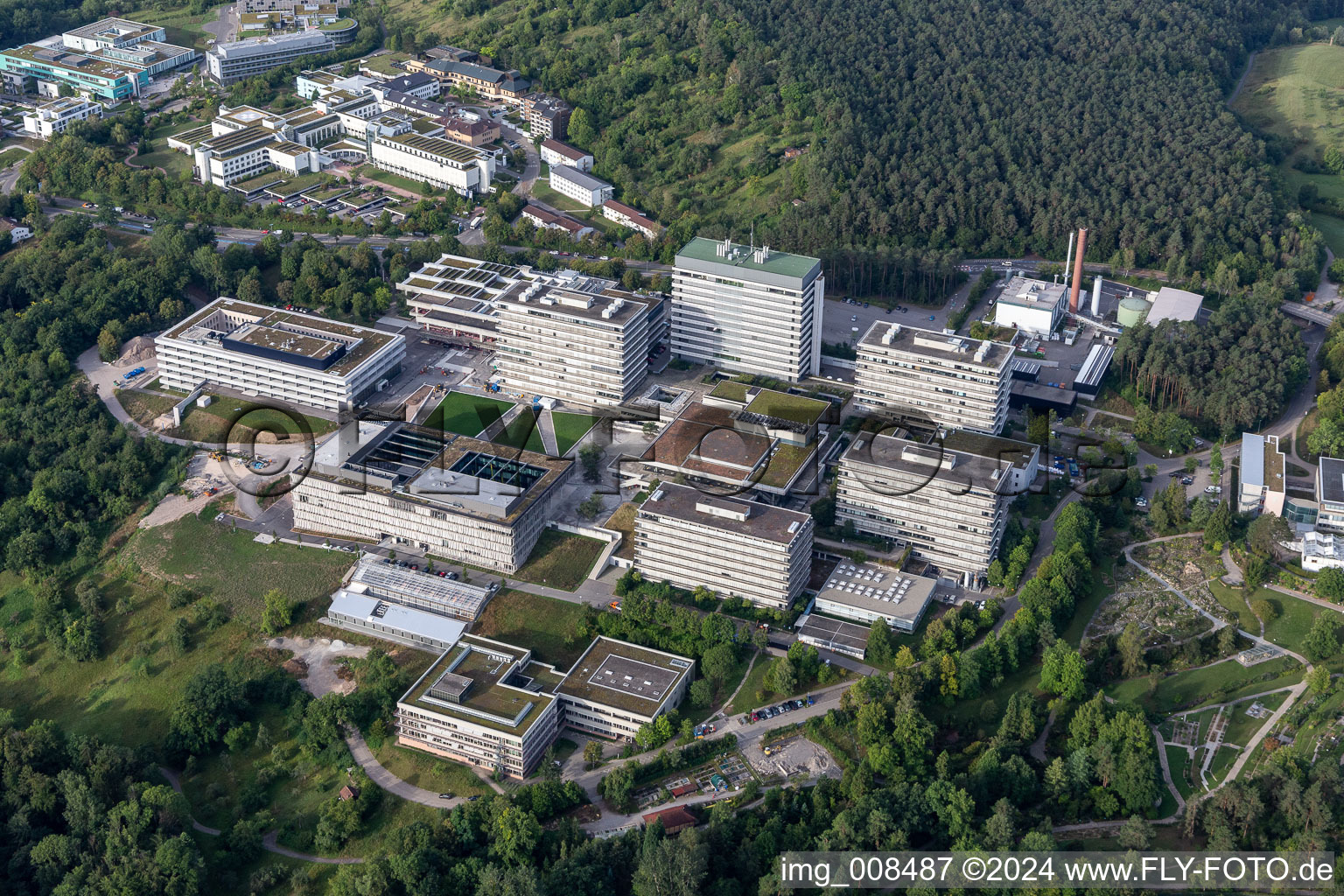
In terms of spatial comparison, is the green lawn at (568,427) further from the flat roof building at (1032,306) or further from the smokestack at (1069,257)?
the smokestack at (1069,257)

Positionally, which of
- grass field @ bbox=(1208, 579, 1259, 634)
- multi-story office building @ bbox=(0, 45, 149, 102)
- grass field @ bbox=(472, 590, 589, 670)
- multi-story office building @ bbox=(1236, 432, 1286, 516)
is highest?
multi-story office building @ bbox=(0, 45, 149, 102)

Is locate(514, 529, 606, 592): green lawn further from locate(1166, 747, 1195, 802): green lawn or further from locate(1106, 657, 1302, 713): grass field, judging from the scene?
locate(1166, 747, 1195, 802): green lawn

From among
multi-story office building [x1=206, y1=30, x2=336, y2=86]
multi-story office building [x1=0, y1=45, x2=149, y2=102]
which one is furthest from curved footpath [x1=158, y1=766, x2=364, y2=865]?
multi-story office building [x1=0, y1=45, x2=149, y2=102]

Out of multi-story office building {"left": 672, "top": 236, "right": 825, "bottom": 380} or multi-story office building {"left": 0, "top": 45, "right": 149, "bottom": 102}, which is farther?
multi-story office building {"left": 0, "top": 45, "right": 149, "bottom": 102}

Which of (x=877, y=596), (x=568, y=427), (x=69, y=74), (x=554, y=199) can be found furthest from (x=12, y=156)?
(x=877, y=596)

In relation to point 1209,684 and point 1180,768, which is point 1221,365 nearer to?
point 1209,684

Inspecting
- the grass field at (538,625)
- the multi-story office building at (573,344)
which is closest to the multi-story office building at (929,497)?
the grass field at (538,625)

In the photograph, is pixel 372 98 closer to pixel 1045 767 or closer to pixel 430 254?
pixel 430 254
